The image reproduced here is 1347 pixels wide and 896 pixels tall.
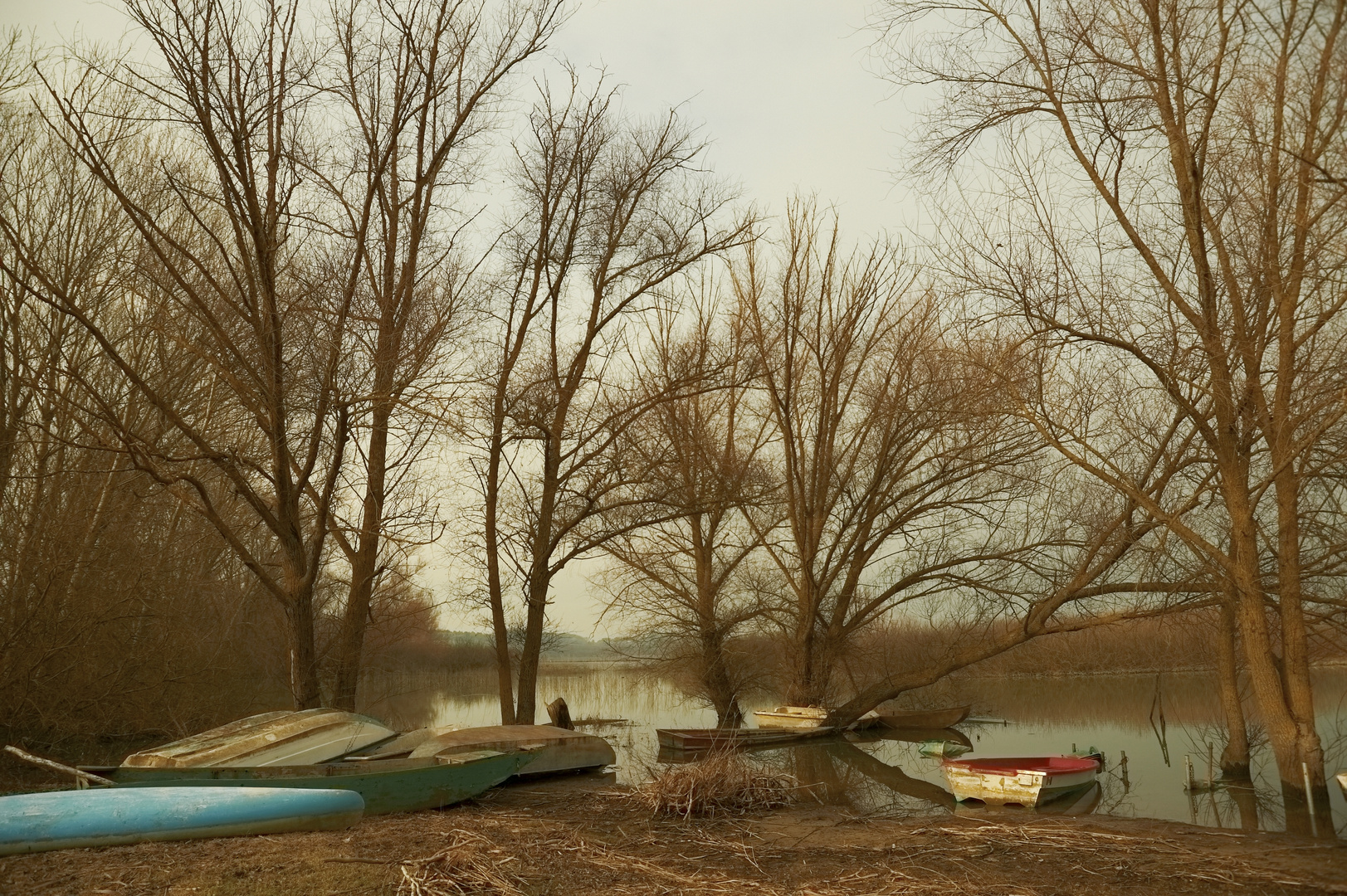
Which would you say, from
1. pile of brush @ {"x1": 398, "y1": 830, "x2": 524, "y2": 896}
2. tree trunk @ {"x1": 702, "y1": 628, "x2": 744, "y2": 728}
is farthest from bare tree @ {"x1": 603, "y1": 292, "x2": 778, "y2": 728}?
pile of brush @ {"x1": 398, "y1": 830, "x2": 524, "y2": 896}

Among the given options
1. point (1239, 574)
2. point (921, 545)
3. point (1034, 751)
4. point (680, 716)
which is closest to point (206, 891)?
point (1239, 574)

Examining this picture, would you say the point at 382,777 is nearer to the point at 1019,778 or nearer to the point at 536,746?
the point at 536,746

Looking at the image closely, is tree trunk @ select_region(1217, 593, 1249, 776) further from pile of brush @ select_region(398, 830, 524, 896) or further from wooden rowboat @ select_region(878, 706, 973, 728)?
pile of brush @ select_region(398, 830, 524, 896)

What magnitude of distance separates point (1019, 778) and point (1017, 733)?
1020 cm

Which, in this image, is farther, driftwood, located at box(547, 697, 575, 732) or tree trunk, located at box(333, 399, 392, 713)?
driftwood, located at box(547, 697, 575, 732)

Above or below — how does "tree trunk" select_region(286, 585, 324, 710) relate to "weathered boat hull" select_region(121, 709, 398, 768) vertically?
above

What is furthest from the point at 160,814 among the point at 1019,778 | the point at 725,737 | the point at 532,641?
the point at 725,737

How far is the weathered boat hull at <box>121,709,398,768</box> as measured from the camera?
10664mm

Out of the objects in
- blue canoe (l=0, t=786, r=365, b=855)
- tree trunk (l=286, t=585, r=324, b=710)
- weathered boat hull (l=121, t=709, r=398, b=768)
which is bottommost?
blue canoe (l=0, t=786, r=365, b=855)

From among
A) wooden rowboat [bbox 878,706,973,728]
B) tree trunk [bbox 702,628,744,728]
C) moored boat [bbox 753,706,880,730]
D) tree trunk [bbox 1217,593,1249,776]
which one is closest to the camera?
tree trunk [bbox 1217,593,1249,776]

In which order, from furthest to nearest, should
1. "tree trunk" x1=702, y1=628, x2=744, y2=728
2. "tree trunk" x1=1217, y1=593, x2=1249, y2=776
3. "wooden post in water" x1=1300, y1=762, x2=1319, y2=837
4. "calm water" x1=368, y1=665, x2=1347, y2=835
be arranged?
"tree trunk" x1=702, y1=628, x2=744, y2=728
"tree trunk" x1=1217, y1=593, x2=1249, y2=776
"calm water" x1=368, y1=665, x2=1347, y2=835
"wooden post in water" x1=1300, y1=762, x2=1319, y2=837

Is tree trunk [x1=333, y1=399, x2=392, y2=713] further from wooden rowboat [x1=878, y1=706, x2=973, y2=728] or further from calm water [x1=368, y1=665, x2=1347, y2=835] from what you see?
wooden rowboat [x1=878, y1=706, x2=973, y2=728]

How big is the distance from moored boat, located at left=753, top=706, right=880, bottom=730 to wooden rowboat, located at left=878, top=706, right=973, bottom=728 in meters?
2.09

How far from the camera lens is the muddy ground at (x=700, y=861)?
7.16m
